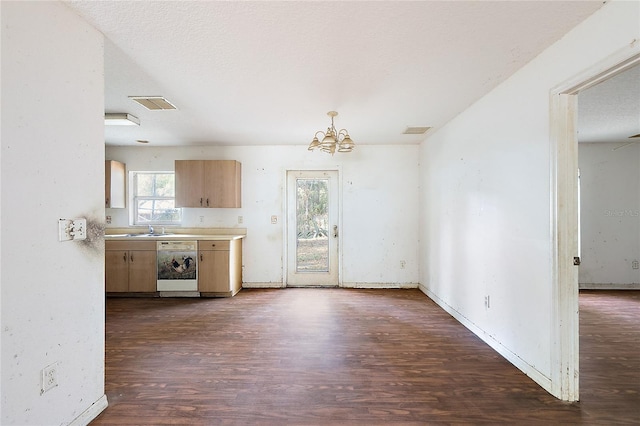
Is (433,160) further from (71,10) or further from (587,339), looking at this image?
(71,10)

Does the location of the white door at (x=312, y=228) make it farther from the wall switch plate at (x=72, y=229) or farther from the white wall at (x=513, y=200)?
the wall switch plate at (x=72, y=229)

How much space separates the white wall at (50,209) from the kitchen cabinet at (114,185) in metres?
3.33

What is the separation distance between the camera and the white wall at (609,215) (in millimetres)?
4676

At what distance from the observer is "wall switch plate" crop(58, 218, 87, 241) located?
1.54 m

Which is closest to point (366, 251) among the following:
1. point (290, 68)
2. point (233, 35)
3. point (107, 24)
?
point (290, 68)

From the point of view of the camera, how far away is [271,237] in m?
4.86

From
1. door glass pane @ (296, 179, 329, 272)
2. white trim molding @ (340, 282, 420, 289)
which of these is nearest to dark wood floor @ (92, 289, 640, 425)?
white trim molding @ (340, 282, 420, 289)

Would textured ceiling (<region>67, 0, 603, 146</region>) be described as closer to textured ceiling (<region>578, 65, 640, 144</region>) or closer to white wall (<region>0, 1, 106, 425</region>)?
white wall (<region>0, 1, 106, 425</region>)

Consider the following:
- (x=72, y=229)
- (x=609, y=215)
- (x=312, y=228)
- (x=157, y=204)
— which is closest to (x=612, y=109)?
(x=609, y=215)

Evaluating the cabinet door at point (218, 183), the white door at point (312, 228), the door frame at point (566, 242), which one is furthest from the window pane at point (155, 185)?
the door frame at point (566, 242)

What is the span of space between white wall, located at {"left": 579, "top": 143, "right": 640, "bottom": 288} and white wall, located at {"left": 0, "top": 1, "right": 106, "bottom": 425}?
6.31 m

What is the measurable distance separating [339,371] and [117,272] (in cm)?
368

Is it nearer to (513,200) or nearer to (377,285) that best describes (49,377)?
(513,200)

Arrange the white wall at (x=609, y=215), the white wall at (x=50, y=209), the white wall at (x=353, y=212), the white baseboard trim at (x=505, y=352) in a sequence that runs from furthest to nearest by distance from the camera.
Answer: the white wall at (x=353, y=212), the white wall at (x=609, y=215), the white baseboard trim at (x=505, y=352), the white wall at (x=50, y=209)
